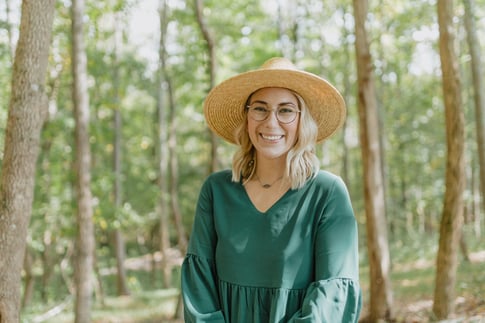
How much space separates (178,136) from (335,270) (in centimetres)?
2064

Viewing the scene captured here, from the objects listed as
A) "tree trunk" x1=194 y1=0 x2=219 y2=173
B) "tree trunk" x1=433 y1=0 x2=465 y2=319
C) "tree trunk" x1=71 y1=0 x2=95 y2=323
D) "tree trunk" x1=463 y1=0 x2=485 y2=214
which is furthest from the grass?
"tree trunk" x1=194 y1=0 x2=219 y2=173

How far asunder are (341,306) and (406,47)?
15693 mm

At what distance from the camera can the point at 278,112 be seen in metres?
2.38

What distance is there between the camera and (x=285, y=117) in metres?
2.37

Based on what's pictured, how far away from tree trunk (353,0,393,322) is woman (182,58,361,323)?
16.6ft

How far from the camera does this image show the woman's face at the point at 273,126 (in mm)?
2352

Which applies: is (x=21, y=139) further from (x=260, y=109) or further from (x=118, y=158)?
(x=118, y=158)

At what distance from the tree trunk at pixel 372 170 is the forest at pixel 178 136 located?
2 cm

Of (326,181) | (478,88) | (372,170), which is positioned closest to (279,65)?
(326,181)

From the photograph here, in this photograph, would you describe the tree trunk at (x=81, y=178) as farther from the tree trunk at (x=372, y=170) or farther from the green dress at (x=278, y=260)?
the green dress at (x=278, y=260)

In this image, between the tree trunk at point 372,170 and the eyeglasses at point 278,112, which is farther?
the tree trunk at point 372,170

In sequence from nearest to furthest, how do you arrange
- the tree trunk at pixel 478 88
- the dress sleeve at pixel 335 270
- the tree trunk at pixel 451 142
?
the dress sleeve at pixel 335 270, the tree trunk at pixel 451 142, the tree trunk at pixel 478 88

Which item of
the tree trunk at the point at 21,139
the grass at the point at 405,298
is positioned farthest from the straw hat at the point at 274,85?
the grass at the point at 405,298

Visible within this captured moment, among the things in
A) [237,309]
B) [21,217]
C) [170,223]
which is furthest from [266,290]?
[170,223]
